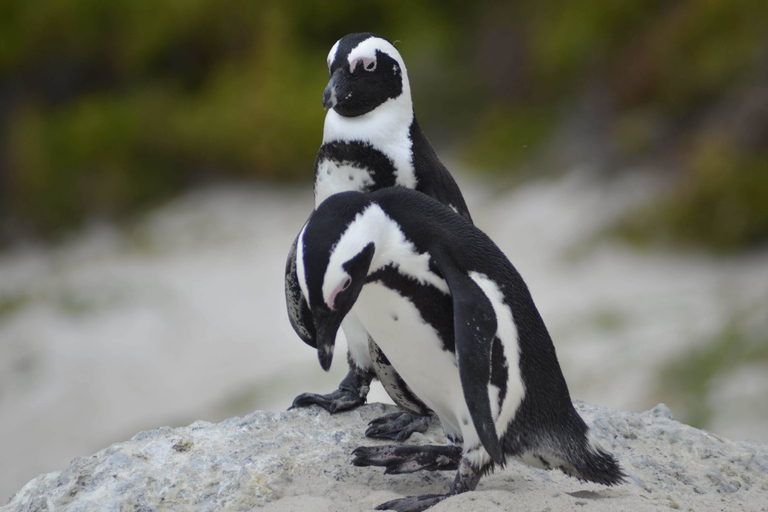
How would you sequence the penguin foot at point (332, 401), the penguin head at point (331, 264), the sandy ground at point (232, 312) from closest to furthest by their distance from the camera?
the penguin head at point (331, 264) → the penguin foot at point (332, 401) → the sandy ground at point (232, 312)

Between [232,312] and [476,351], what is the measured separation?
164 inches

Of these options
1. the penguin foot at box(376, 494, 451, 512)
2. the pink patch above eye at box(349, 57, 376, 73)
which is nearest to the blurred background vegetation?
the pink patch above eye at box(349, 57, 376, 73)

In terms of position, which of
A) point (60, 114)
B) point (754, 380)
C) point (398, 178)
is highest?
point (60, 114)

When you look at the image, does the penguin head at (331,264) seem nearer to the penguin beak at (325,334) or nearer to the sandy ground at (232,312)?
the penguin beak at (325,334)

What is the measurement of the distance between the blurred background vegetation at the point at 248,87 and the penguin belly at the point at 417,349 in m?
Answer: 3.94

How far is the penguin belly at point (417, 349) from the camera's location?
1.27 metres

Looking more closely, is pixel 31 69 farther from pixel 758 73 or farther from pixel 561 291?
pixel 758 73

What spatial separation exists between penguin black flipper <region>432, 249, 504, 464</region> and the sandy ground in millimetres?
2711

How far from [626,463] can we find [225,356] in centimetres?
360

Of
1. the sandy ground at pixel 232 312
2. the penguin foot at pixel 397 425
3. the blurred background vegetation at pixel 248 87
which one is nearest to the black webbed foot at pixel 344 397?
the penguin foot at pixel 397 425

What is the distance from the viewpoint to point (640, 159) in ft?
15.6

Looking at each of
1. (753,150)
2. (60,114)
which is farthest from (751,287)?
(60,114)

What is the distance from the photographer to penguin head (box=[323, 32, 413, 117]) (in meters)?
1.60

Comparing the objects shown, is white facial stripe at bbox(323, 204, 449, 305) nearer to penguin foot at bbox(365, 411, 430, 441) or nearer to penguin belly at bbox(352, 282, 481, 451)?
penguin belly at bbox(352, 282, 481, 451)
